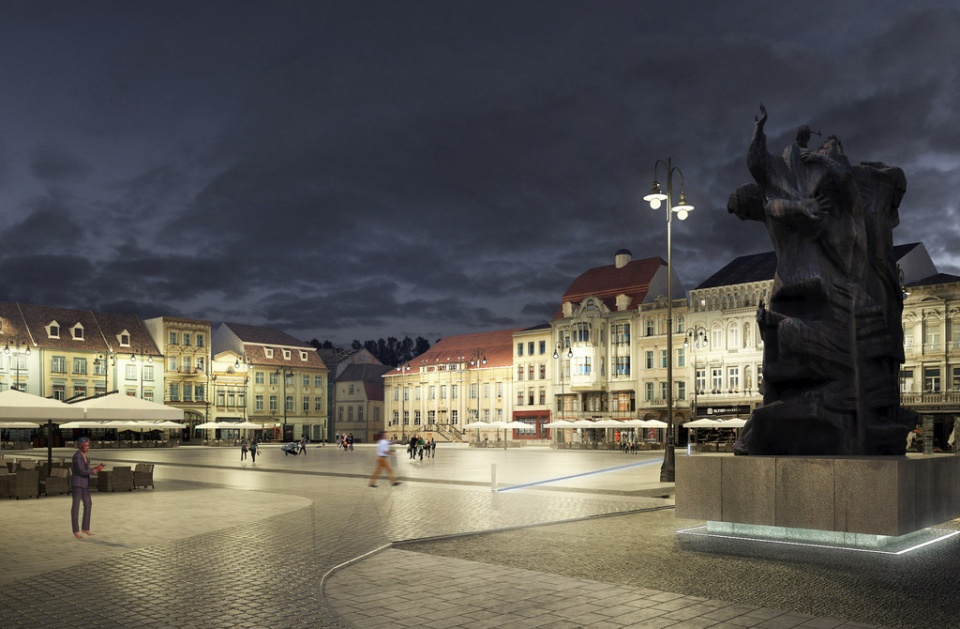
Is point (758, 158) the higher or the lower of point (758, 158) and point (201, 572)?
the higher

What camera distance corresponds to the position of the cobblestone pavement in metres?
7.73

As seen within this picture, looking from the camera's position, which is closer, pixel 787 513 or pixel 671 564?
A: pixel 671 564

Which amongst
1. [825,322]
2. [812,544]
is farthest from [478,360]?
[812,544]

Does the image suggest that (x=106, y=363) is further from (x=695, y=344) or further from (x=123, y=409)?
(x=123, y=409)

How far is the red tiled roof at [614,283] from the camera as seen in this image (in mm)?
78938

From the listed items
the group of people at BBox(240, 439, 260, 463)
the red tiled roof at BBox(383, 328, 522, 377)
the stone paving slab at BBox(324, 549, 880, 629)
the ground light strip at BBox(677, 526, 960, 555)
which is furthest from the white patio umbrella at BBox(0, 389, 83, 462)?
the red tiled roof at BBox(383, 328, 522, 377)

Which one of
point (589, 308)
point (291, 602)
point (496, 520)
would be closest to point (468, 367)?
point (589, 308)

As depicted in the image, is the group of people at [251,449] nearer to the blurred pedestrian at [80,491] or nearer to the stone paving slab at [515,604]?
the blurred pedestrian at [80,491]

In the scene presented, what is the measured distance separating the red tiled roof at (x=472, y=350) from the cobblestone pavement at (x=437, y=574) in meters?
74.8

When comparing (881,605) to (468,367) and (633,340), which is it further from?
(468,367)

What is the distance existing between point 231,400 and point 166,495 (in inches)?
3014

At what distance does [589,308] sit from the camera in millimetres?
80312

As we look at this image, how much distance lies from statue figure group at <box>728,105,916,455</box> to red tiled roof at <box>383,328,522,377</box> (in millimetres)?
76458

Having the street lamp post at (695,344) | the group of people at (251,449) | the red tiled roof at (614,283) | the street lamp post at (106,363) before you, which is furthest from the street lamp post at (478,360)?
the group of people at (251,449)
